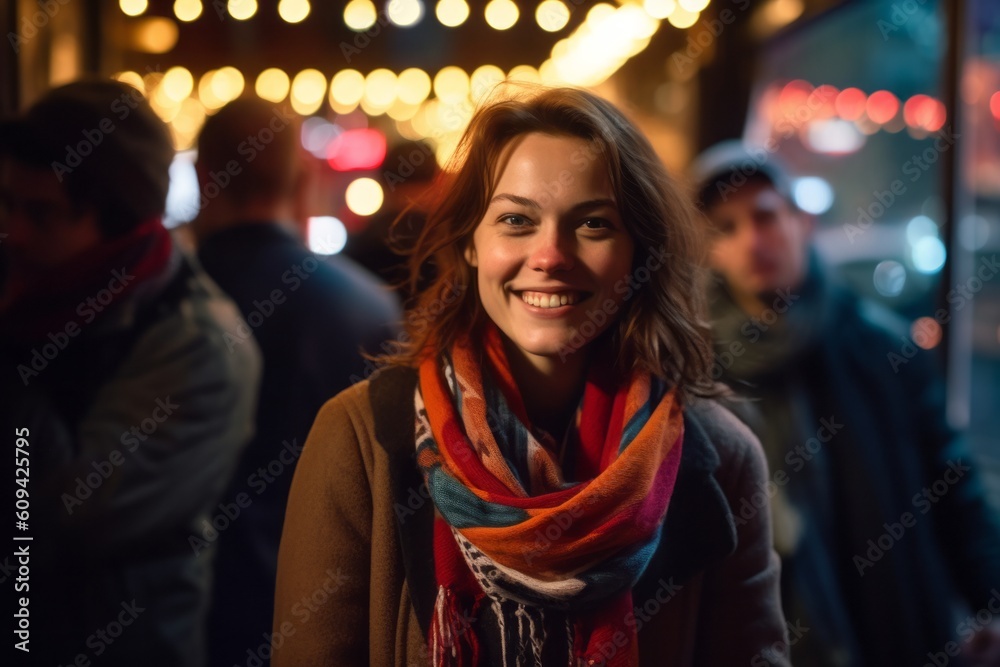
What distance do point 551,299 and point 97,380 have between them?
704mm

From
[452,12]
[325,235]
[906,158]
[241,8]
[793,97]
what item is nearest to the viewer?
[241,8]

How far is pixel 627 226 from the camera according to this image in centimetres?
117

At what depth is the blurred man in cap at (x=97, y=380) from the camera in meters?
1.32

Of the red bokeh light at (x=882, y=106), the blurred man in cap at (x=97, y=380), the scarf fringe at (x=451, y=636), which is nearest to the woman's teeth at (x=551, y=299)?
the scarf fringe at (x=451, y=636)

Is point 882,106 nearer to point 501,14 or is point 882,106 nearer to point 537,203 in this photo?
point 501,14

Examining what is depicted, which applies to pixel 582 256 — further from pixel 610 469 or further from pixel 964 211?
pixel 964 211

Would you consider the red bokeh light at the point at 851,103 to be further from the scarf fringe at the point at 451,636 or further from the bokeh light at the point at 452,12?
the scarf fringe at the point at 451,636

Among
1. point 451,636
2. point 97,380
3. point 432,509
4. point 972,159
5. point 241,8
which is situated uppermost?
point 241,8

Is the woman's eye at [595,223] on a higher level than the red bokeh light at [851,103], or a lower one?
lower

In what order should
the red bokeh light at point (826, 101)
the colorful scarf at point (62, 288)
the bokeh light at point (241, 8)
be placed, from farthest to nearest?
the red bokeh light at point (826, 101) < the bokeh light at point (241, 8) < the colorful scarf at point (62, 288)

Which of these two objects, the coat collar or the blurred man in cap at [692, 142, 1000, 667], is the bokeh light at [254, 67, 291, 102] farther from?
the blurred man in cap at [692, 142, 1000, 667]

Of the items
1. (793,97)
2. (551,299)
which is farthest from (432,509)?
(793,97)

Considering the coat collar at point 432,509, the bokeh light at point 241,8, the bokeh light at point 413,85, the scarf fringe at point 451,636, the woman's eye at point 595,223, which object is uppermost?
the bokeh light at point 241,8

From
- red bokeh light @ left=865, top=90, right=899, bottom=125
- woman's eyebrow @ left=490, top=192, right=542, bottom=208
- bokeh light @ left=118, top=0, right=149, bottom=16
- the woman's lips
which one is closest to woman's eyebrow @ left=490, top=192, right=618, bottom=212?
woman's eyebrow @ left=490, top=192, right=542, bottom=208
